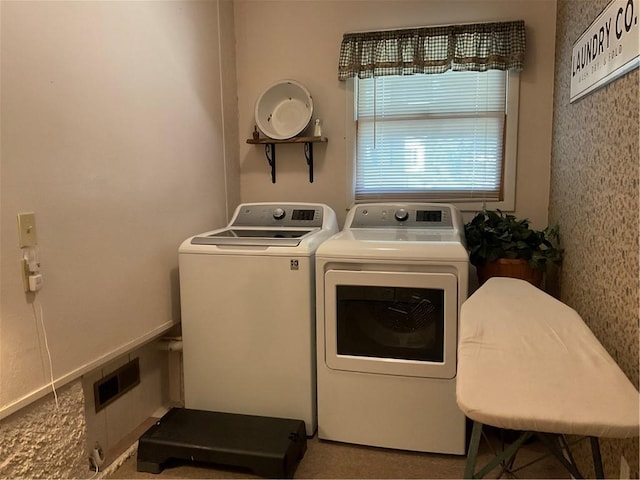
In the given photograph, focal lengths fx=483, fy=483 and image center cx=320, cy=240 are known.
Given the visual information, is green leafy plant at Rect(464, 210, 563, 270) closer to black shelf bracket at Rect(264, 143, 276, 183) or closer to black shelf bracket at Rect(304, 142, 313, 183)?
black shelf bracket at Rect(304, 142, 313, 183)

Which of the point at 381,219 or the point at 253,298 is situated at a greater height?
the point at 381,219

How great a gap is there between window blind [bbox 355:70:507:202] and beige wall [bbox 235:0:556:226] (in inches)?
5.1

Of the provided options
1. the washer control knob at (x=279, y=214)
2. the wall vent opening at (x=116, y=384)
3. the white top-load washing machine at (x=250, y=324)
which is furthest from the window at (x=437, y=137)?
the wall vent opening at (x=116, y=384)

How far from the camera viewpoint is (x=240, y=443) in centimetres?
196

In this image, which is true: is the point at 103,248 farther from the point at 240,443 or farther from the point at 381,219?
the point at 381,219

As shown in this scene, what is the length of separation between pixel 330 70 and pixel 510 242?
147cm

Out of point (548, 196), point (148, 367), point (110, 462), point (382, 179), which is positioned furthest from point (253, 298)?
point (548, 196)

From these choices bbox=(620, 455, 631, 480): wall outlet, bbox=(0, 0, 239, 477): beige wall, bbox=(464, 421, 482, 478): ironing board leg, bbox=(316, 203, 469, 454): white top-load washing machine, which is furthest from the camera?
bbox=(316, 203, 469, 454): white top-load washing machine

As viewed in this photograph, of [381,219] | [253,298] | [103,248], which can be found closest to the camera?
[103,248]

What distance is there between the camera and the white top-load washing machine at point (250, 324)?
2154 millimetres

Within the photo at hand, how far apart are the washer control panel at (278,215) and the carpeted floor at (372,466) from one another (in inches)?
45.3

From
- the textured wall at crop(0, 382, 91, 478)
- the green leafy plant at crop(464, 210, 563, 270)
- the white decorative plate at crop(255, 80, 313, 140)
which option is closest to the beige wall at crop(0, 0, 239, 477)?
the textured wall at crop(0, 382, 91, 478)

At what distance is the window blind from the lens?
2.74 m

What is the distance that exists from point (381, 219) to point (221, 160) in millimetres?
1026
